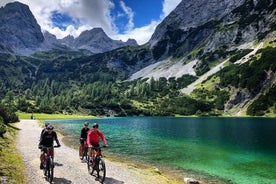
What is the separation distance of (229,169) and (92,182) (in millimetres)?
23859

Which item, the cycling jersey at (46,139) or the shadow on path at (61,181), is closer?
the shadow on path at (61,181)

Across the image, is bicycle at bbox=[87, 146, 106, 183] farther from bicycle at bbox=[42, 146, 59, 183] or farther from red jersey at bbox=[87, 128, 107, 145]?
bicycle at bbox=[42, 146, 59, 183]

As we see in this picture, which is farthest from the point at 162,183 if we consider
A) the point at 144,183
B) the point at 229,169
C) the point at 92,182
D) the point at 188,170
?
the point at 229,169

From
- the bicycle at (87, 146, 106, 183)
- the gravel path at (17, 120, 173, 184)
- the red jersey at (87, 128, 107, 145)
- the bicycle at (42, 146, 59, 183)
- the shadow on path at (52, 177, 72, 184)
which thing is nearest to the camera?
the bicycle at (42, 146, 59, 183)

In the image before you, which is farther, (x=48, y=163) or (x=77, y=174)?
(x=77, y=174)

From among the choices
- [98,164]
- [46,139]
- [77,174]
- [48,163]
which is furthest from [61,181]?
[46,139]

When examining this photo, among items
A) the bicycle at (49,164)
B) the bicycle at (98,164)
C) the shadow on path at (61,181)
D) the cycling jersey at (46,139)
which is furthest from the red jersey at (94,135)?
the shadow on path at (61,181)

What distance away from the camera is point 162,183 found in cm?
2978

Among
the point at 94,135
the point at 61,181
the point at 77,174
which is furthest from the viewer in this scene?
the point at 77,174

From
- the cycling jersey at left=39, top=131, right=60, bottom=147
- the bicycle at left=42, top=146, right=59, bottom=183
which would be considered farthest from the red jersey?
the bicycle at left=42, top=146, right=59, bottom=183

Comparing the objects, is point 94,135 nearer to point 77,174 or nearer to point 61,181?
point 77,174

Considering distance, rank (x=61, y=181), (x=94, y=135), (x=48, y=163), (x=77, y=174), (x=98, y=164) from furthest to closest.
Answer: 1. (x=77, y=174)
2. (x=94, y=135)
3. (x=98, y=164)
4. (x=61, y=181)
5. (x=48, y=163)

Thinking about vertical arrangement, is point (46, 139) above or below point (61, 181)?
above

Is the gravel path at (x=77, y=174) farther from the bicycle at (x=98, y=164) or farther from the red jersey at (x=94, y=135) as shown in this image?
the red jersey at (x=94, y=135)
